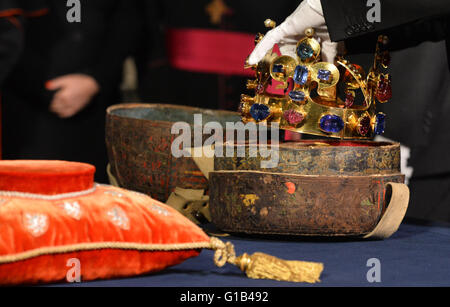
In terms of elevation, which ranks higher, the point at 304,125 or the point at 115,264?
the point at 304,125

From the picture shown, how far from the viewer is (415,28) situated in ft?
5.63

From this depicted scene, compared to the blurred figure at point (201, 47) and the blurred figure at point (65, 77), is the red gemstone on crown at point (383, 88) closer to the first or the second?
the blurred figure at point (201, 47)

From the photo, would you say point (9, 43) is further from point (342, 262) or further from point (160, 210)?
point (342, 262)

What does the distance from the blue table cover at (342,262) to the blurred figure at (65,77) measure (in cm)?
132

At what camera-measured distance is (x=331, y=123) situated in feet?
4.53

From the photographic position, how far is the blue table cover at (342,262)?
104 centimetres

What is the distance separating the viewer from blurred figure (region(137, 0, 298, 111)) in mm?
2588

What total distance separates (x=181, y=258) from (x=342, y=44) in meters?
0.67

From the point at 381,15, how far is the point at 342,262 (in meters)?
0.53

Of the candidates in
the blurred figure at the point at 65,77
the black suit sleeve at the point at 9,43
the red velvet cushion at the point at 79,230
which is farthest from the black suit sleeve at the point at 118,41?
the red velvet cushion at the point at 79,230

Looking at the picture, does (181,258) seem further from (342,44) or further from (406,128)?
(406,128)

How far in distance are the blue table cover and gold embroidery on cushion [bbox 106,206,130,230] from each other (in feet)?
0.27

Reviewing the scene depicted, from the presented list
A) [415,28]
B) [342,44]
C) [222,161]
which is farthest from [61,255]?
[415,28]

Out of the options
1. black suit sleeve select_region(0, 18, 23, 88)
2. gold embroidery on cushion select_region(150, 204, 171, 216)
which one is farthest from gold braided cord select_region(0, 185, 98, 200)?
black suit sleeve select_region(0, 18, 23, 88)
